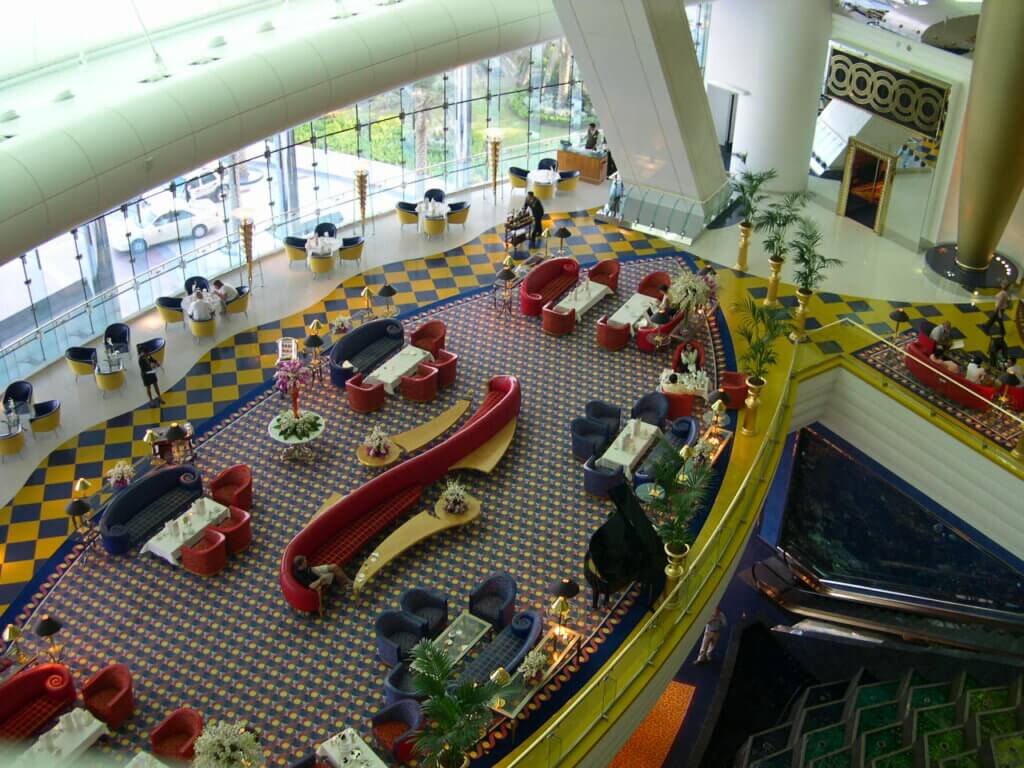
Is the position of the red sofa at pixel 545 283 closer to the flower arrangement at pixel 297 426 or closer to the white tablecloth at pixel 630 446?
the white tablecloth at pixel 630 446

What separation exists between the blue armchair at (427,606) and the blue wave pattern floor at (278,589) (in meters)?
0.44

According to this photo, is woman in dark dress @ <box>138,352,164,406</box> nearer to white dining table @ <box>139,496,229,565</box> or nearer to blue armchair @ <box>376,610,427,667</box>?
white dining table @ <box>139,496,229,565</box>

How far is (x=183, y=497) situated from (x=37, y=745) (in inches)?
166

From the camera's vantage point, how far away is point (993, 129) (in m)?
17.9

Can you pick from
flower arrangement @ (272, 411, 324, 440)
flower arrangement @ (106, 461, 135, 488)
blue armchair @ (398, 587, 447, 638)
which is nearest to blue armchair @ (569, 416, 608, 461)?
blue armchair @ (398, 587, 447, 638)

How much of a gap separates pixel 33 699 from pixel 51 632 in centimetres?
79

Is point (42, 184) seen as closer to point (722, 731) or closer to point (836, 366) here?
point (836, 366)

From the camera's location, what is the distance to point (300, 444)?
16.5 m

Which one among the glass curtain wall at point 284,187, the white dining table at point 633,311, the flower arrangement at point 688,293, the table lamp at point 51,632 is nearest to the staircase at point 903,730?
the flower arrangement at point 688,293

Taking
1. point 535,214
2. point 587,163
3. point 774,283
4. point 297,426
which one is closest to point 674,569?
point 297,426

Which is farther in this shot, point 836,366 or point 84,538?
point 836,366

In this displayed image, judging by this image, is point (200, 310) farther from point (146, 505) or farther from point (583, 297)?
point (583, 297)

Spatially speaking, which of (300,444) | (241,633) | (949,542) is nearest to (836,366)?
(949,542)

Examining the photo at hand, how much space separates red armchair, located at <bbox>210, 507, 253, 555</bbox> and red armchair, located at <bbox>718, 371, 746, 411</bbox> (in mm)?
7684
